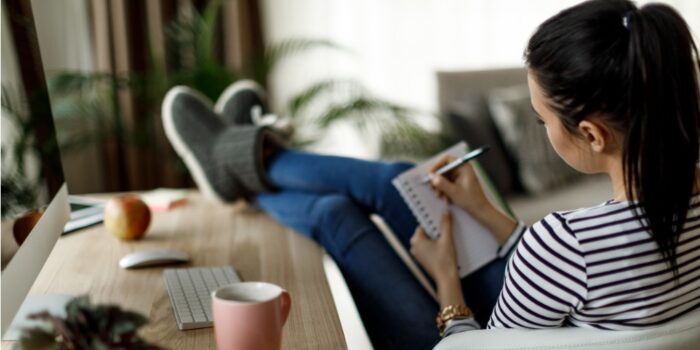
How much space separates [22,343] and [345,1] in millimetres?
3186

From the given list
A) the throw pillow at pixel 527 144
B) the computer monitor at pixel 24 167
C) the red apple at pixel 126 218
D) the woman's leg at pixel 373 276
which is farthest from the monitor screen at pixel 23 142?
the throw pillow at pixel 527 144

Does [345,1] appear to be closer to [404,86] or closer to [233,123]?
[404,86]

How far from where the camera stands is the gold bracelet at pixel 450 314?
1200 millimetres

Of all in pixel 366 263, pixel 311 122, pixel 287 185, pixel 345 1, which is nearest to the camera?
pixel 366 263

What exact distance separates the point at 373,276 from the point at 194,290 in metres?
0.32

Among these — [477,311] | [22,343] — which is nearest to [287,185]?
[477,311]

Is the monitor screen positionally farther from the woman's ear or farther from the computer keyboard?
the woman's ear

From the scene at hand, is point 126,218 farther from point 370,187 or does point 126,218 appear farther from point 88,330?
point 88,330

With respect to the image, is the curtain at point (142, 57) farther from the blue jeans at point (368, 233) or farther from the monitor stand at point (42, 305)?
the monitor stand at point (42, 305)

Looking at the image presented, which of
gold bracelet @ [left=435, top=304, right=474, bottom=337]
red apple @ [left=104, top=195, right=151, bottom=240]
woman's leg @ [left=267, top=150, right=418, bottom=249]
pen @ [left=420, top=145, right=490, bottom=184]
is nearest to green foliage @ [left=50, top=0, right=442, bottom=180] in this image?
woman's leg @ [left=267, top=150, right=418, bottom=249]

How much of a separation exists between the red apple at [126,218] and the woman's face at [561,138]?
32.8 inches

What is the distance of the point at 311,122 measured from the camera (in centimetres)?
282

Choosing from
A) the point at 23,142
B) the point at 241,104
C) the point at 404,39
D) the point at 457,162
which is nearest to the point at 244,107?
the point at 241,104

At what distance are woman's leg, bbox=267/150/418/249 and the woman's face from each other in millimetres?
515
